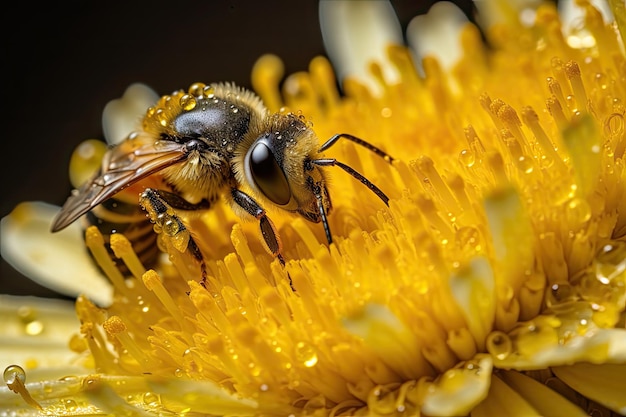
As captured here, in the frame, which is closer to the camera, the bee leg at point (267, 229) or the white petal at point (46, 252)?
the bee leg at point (267, 229)

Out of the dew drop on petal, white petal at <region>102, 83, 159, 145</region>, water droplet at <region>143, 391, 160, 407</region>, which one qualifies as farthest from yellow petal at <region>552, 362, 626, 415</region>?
white petal at <region>102, 83, 159, 145</region>

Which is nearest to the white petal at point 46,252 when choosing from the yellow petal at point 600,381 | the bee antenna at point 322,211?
the bee antenna at point 322,211

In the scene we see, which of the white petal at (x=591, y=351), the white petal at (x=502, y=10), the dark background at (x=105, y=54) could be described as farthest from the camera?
the dark background at (x=105, y=54)

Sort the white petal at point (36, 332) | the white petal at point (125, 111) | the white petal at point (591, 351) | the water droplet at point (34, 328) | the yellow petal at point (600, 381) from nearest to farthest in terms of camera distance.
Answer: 1. the white petal at point (591, 351)
2. the yellow petal at point (600, 381)
3. the white petal at point (36, 332)
4. the water droplet at point (34, 328)
5. the white petal at point (125, 111)

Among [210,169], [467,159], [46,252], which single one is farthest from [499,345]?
[46,252]

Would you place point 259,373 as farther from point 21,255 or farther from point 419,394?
point 21,255

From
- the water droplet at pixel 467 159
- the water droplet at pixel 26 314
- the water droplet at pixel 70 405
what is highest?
the water droplet at pixel 467 159

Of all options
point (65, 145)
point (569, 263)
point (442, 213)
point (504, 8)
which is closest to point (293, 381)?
point (442, 213)

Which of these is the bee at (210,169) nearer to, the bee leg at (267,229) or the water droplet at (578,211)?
the bee leg at (267,229)

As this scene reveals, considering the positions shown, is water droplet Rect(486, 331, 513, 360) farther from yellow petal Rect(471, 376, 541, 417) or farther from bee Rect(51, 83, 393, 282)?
bee Rect(51, 83, 393, 282)
